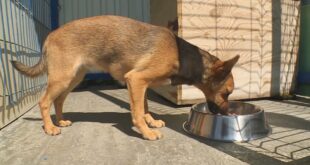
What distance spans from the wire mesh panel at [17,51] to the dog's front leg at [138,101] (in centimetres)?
148

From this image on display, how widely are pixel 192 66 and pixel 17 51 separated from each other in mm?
2461

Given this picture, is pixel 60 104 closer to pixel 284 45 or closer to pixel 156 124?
pixel 156 124

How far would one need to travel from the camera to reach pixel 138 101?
335 centimetres

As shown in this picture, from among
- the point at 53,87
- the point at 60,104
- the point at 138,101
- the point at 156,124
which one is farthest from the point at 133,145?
the point at 60,104

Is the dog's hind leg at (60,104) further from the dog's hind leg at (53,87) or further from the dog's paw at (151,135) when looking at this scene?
the dog's paw at (151,135)

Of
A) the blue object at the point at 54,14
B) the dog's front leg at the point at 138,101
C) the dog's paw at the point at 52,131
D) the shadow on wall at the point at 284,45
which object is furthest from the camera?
the blue object at the point at 54,14

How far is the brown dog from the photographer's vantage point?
11.5 ft

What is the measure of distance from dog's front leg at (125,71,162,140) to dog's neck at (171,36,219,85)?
0.42 m

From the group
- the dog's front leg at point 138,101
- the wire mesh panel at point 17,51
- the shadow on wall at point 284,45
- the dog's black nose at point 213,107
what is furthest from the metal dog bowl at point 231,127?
the shadow on wall at point 284,45

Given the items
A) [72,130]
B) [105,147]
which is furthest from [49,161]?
[72,130]

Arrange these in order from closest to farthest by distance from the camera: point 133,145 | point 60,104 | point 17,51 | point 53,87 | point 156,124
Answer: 1. point 133,145
2. point 53,87
3. point 156,124
4. point 60,104
5. point 17,51

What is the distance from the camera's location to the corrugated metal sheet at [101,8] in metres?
8.01

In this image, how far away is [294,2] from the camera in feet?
18.0

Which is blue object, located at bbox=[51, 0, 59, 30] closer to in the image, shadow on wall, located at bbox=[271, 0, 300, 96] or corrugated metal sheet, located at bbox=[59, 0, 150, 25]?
corrugated metal sheet, located at bbox=[59, 0, 150, 25]
